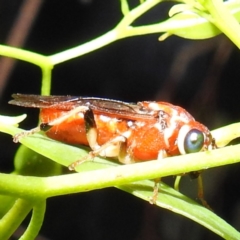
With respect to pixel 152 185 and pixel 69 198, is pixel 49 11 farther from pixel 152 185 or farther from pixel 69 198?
pixel 152 185

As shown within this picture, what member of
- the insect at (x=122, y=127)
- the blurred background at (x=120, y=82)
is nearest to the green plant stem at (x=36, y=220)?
the insect at (x=122, y=127)

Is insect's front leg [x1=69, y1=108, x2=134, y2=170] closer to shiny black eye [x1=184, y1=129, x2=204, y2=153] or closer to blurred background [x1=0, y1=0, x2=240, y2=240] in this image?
shiny black eye [x1=184, y1=129, x2=204, y2=153]

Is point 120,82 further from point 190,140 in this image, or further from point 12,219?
point 12,219

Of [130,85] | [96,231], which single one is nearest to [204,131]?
[130,85]

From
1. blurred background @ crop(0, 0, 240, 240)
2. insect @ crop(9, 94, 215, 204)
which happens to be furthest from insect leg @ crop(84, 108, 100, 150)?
blurred background @ crop(0, 0, 240, 240)

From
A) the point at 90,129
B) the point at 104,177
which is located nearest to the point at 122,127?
the point at 90,129

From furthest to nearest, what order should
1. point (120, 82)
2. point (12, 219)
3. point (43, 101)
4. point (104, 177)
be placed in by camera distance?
point (120, 82), point (43, 101), point (12, 219), point (104, 177)

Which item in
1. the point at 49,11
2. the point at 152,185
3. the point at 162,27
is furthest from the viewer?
the point at 49,11

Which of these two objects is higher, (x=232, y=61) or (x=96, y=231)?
(x=232, y=61)
